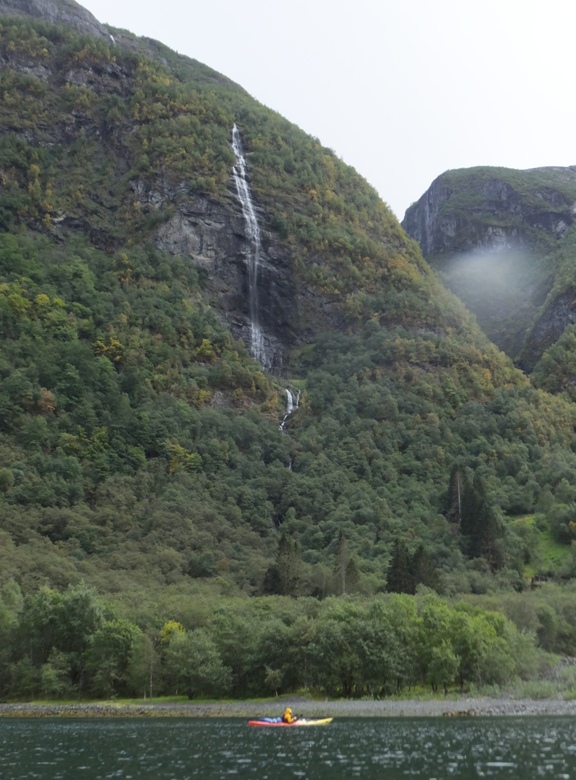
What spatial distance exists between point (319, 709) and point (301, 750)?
2168 centimetres

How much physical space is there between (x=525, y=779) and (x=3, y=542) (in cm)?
9147

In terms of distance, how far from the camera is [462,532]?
13900 centimetres

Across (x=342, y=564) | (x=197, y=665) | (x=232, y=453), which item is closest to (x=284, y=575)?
(x=342, y=564)

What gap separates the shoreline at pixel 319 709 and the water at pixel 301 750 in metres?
3.86

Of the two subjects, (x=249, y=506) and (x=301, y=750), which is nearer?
(x=301, y=750)

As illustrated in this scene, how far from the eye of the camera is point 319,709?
76375mm

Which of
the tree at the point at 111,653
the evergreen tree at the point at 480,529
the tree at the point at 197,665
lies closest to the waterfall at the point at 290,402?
the evergreen tree at the point at 480,529

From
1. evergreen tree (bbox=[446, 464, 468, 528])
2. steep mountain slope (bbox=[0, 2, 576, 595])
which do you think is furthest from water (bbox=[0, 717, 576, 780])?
evergreen tree (bbox=[446, 464, 468, 528])

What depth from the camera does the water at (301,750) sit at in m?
46.0

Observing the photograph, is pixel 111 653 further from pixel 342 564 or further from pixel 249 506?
pixel 249 506

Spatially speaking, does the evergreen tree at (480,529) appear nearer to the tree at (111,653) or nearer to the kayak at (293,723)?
the tree at (111,653)

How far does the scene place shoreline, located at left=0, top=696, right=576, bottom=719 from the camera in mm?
72125

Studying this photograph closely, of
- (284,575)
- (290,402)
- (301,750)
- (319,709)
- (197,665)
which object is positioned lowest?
(301,750)

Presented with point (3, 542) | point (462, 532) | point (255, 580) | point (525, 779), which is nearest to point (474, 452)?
point (462, 532)
